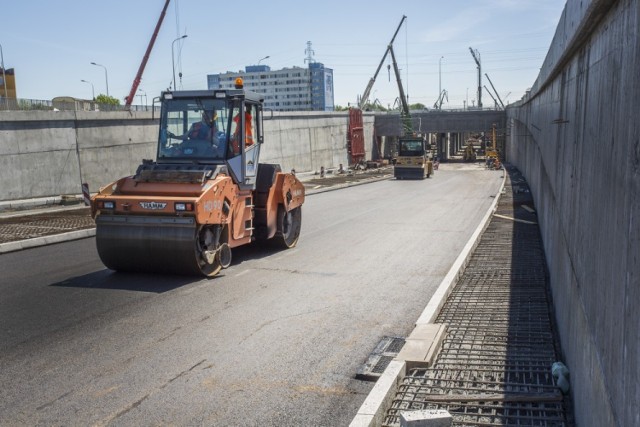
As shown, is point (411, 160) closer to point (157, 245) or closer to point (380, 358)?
point (157, 245)

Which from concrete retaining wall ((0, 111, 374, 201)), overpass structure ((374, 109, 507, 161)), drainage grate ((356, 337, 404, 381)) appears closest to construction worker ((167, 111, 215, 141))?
drainage grate ((356, 337, 404, 381))

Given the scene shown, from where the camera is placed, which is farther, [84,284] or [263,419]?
[84,284]

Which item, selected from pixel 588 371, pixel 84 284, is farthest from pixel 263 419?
pixel 84 284

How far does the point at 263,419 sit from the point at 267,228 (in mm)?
7536

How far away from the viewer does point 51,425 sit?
524 centimetres

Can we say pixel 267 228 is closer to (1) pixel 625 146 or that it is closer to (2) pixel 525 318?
(2) pixel 525 318

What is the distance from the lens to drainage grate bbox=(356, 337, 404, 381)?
250 inches

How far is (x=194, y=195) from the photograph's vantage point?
10.2m

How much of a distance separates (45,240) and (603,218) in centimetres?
1285

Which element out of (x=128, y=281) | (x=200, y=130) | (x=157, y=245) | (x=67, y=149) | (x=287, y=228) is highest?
(x=200, y=130)

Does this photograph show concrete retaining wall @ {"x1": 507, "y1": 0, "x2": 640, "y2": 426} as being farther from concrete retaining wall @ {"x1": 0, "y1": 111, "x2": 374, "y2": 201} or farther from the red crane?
the red crane

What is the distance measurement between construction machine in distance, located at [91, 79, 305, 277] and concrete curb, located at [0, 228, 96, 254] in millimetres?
3712

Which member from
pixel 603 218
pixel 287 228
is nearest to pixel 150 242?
pixel 287 228

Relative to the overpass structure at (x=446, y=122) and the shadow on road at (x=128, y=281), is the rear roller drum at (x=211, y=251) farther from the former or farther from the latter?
the overpass structure at (x=446, y=122)
